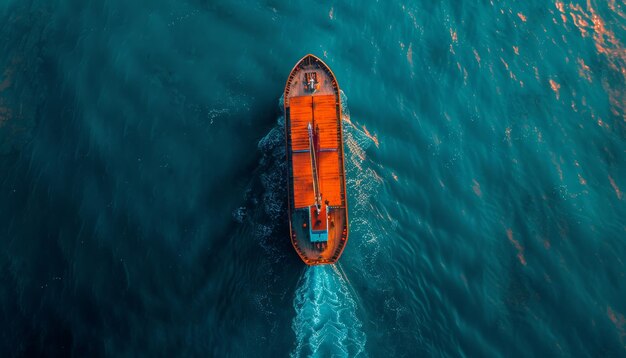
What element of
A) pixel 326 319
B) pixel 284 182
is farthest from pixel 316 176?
pixel 326 319

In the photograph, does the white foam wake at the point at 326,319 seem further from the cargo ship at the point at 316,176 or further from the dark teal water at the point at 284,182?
the cargo ship at the point at 316,176

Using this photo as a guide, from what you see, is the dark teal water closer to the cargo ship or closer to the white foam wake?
the white foam wake

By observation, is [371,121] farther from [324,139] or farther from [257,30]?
[257,30]

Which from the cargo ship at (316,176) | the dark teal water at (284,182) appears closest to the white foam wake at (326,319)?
the dark teal water at (284,182)

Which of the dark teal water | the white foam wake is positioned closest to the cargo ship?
the dark teal water

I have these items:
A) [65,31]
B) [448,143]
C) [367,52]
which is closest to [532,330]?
[448,143]

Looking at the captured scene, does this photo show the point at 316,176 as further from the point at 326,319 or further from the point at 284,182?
the point at 326,319
